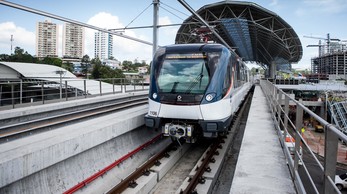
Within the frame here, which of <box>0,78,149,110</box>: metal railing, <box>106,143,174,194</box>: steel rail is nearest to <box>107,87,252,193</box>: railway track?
<box>106,143,174,194</box>: steel rail

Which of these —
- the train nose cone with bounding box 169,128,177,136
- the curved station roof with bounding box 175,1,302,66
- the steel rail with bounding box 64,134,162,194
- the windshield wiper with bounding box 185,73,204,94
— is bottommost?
the steel rail with bounding box 64,134,162,194

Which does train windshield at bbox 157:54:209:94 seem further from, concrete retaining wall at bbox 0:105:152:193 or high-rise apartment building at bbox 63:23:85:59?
high-rise apartment building at bbox 63:23:85:59

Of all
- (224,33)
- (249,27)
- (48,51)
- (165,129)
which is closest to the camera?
(165,129)

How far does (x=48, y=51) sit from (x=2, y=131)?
14484 cm

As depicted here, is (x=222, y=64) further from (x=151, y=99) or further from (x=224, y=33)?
(x=224, y=33)

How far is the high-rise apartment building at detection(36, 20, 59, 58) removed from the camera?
133750 millimetres

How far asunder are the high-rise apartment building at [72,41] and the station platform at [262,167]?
164 metres

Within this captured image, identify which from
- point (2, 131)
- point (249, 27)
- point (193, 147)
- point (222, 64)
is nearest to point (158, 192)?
point (193, 147)

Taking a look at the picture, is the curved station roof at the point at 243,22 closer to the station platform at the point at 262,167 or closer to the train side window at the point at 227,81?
the train side window at the point at 227,81

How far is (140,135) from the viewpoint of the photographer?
7.79 meters

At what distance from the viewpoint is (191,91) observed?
22.1 feet

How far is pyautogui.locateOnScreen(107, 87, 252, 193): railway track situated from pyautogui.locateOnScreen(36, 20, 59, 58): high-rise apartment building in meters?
143

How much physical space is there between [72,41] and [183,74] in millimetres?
170629

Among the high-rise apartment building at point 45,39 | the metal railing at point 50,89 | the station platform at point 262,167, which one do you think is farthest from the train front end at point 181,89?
the high-rise apartment building at point 45,39
